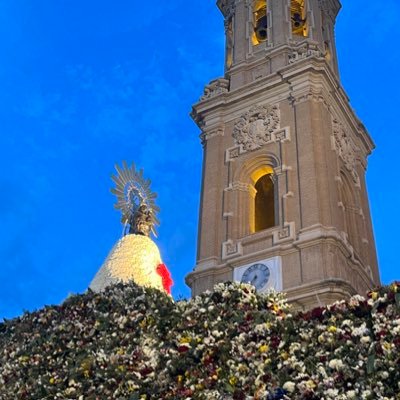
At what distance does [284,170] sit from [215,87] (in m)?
6.25

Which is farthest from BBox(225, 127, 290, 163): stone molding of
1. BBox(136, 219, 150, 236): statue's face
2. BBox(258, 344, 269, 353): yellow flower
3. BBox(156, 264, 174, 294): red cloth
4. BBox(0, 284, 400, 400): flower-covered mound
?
BBox(258, 344, 269, 353): yellow flower

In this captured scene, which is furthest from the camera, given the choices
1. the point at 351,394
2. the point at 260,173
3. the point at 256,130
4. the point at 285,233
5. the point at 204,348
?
the point at 256,130

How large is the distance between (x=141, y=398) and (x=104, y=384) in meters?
0.69

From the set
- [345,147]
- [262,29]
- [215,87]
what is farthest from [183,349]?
[262,29]

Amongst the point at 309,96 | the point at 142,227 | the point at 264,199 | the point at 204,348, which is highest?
the point at 309,96

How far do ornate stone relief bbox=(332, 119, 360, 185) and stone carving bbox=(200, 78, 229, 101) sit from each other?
190 inches

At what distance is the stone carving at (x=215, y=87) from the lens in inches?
1126

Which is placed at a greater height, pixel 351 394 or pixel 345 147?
pixel 345 147

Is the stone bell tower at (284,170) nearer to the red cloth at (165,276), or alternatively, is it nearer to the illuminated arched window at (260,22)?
the illuminated arched window at (260,22)

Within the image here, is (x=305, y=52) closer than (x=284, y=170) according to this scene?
No

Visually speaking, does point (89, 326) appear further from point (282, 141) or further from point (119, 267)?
point (282, 141)

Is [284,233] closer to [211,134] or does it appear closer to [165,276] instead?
[165,276]

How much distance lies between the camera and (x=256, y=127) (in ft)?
86.7

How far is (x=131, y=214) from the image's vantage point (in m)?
22.6
